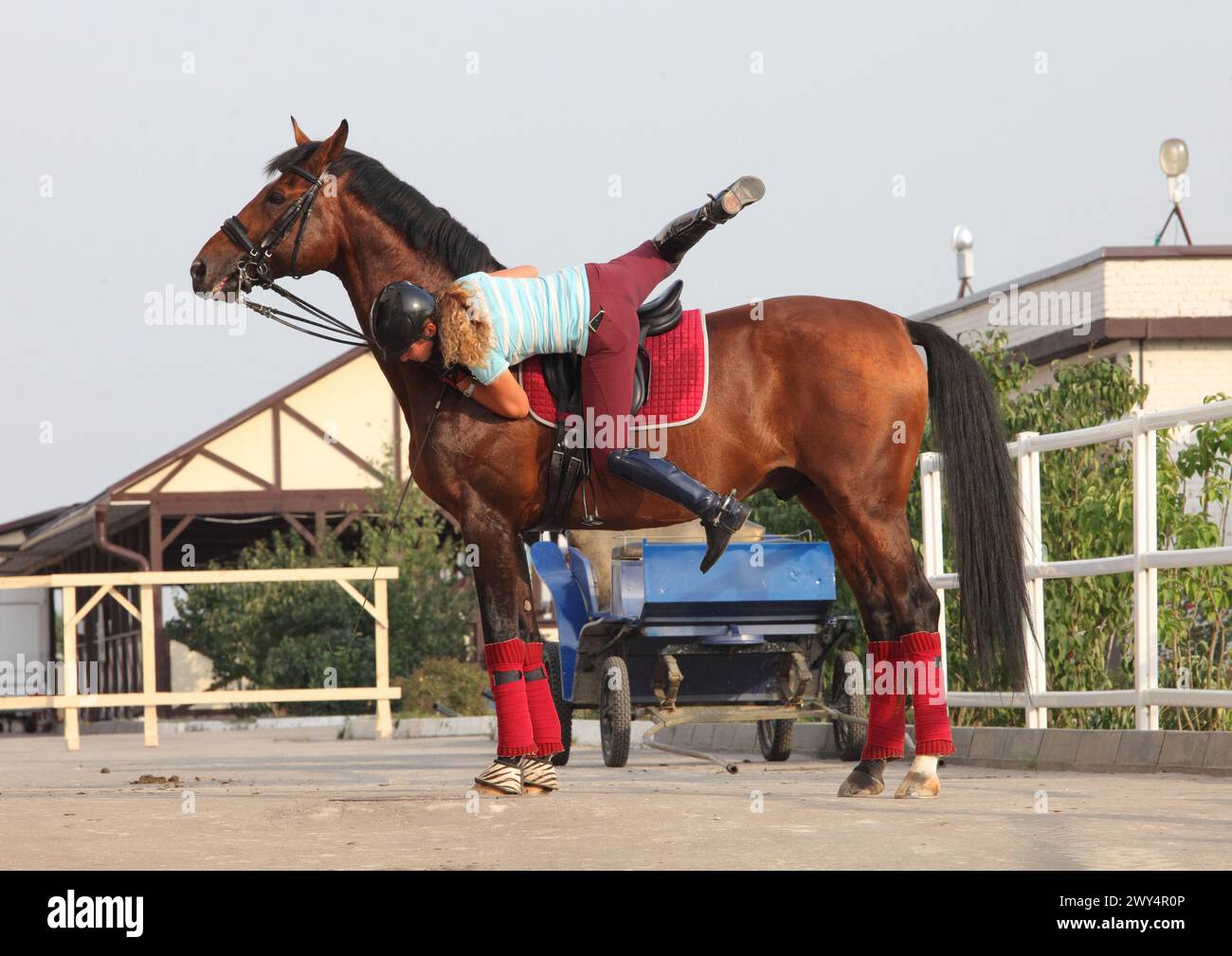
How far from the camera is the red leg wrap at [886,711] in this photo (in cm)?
809

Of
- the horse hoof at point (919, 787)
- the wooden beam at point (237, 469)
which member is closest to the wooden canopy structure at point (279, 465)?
the wooden beam at point (237, 469)

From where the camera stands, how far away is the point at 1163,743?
9117mm

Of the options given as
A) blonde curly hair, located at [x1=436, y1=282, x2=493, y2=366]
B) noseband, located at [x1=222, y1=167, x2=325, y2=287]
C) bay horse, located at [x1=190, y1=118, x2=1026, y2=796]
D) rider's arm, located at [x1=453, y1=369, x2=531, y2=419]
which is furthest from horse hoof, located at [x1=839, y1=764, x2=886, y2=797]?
noseband, located at [x1=222, y1=167, x2=325, y2=287]

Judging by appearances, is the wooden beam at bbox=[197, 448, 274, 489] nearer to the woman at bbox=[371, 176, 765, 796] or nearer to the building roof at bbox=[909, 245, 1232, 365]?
the building roof at bbox=[909, 245, 1232, 365]

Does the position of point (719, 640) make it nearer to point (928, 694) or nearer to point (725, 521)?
point (928, 694)

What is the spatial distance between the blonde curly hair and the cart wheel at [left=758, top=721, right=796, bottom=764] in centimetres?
471

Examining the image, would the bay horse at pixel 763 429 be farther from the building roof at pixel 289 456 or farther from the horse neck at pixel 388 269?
the building roof at pixel 289 456

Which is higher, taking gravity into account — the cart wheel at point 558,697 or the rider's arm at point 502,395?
the rider's arm at point 502,395

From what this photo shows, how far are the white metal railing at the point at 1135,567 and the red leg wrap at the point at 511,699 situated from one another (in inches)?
92.7

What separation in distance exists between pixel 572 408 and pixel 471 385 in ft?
1.49

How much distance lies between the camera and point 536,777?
801 centimetres
